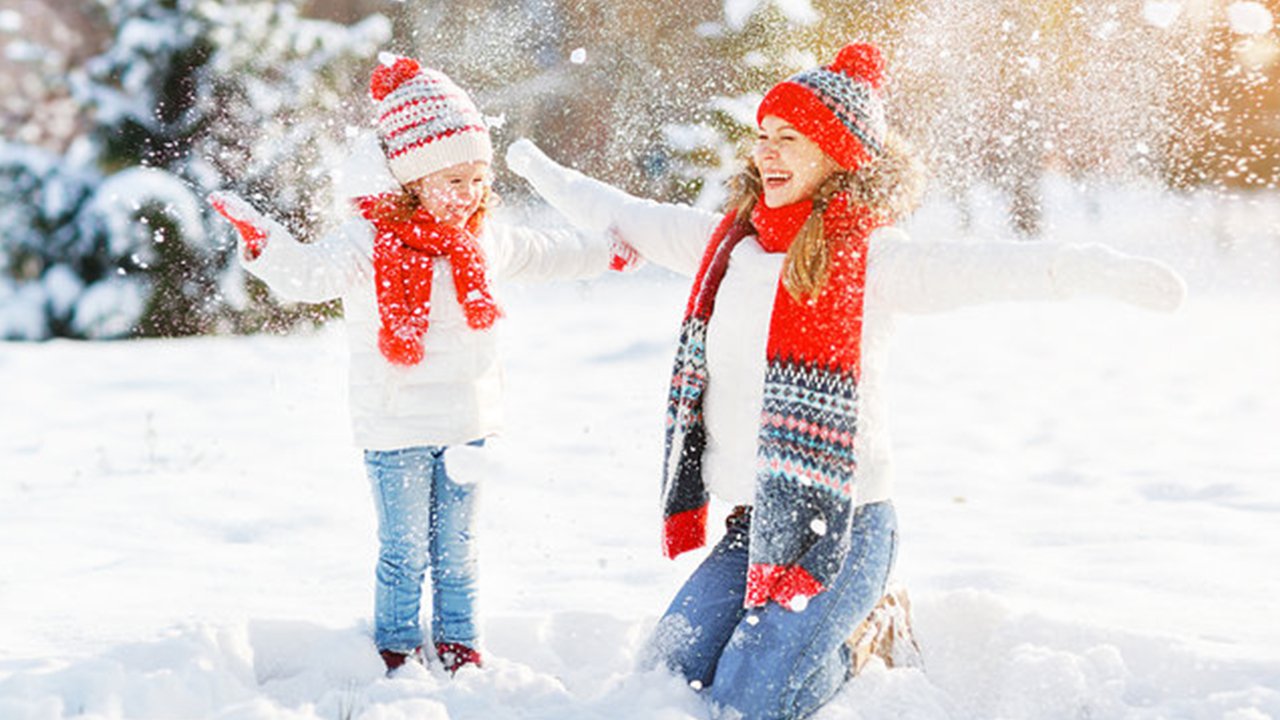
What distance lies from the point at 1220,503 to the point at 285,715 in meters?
4.22

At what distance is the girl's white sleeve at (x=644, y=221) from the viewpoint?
3.13 meters

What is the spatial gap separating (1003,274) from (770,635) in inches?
38.0

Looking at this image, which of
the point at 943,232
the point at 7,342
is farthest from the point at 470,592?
the point at 943,232

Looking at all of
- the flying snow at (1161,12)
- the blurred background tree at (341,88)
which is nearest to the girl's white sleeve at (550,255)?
the blurred background tree at (341,88)

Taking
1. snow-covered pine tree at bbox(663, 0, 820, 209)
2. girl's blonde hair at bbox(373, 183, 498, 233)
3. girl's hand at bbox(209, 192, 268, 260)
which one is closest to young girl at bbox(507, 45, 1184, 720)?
girl's blonde hair at bbox(373, 183, 498, 233)

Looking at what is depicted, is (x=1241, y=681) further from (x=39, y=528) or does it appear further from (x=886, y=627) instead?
(x=39, y=528)

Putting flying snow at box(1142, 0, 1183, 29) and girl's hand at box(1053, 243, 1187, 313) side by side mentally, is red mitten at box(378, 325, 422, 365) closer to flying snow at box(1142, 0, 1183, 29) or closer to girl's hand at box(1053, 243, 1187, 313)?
girl's hand at box(1053, 243, 1187, 313)

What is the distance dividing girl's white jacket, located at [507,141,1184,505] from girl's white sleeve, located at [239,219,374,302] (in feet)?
2.14

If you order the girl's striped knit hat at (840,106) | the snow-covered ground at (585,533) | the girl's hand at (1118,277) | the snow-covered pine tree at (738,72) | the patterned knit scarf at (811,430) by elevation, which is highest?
the snow-covered pine tree at (738,72)

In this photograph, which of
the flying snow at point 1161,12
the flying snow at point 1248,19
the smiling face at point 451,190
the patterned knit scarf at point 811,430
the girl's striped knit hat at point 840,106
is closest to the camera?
the patterned knit scarf at point 811,430

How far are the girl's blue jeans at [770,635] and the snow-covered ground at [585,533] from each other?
0.09 m

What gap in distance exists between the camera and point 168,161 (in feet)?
26.9

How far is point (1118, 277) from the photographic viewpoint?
228 cm

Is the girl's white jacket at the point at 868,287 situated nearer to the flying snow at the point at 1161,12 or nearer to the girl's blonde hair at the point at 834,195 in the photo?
the girl's blonde hair at the point at 834,195
